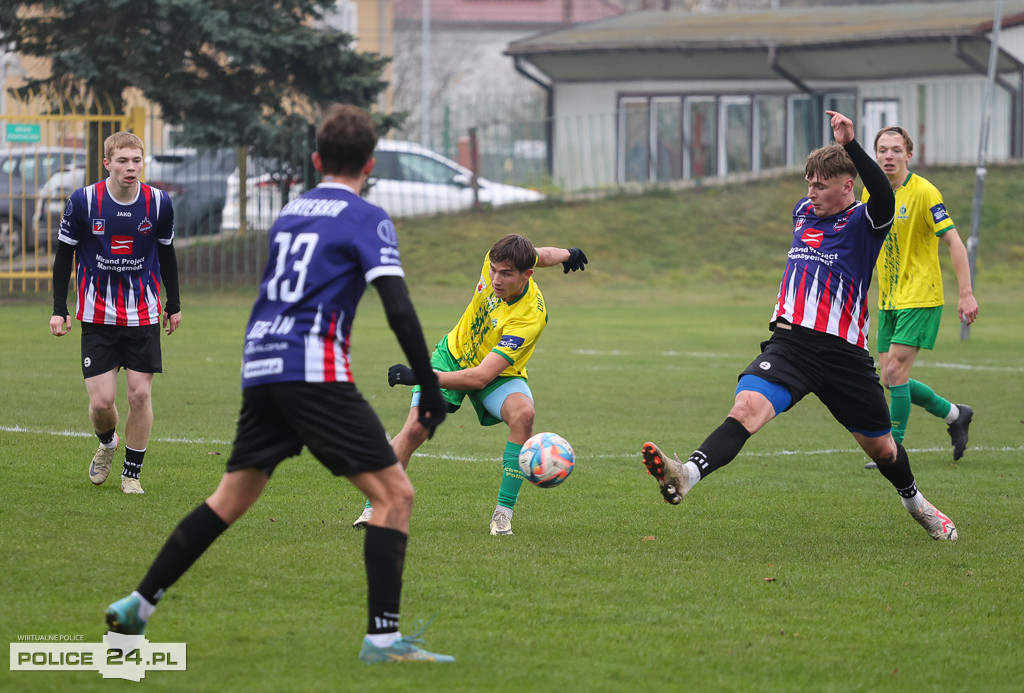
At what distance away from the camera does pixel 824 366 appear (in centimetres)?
597

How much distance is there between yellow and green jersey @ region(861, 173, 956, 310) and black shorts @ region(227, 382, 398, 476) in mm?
5439

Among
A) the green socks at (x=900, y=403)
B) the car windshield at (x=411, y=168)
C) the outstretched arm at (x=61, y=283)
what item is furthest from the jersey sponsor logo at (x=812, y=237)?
the car windshield at (x=411, y=168)

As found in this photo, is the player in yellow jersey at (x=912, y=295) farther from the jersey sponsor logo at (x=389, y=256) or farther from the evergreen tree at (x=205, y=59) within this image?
the evergreen tree at (x=205, y=59)

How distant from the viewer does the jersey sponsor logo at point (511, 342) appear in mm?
6180

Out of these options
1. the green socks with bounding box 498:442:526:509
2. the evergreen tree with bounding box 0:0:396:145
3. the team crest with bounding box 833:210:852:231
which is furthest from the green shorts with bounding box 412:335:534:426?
the evergreen tree with bounding box 0:0:396:145

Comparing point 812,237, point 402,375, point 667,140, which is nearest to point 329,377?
point 402,375

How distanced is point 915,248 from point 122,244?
5341 millimetres

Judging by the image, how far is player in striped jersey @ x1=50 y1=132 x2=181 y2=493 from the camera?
6918 millimetres

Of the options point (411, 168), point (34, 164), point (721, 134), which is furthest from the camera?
point (721, 134)

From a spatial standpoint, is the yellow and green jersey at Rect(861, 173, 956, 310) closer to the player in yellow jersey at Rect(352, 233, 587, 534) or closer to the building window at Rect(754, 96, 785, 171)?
the player in yellow jersey at Rect(352, 233, 587, 534)

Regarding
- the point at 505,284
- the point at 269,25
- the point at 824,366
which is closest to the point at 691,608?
the point at 824,366

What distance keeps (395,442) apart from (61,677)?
257cm

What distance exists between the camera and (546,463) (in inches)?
230

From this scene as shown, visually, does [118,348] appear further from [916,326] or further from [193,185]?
[193,185]
